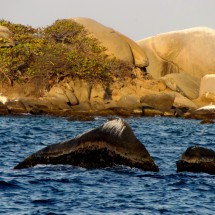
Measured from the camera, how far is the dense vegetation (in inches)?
2078

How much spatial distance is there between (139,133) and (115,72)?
75.2ft

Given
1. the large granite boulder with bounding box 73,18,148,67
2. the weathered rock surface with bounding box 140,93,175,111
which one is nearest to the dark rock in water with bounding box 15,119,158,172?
the weathered rock surface with bounding box 140,93,175,111

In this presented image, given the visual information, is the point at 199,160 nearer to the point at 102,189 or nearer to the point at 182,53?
the point at 102,189

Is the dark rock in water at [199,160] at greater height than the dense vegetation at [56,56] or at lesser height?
lesser

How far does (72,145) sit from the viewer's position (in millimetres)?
17750

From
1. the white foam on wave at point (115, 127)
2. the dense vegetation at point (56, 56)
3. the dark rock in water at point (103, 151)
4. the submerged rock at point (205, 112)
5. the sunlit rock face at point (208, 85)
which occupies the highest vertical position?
the dense vegetation at point (56, 56)

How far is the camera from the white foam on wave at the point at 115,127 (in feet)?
57.9

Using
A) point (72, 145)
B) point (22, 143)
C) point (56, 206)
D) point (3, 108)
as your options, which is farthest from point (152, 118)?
point (56, 206)

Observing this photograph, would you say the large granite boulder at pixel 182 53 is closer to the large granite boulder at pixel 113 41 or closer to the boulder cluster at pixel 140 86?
the boulder cluster at pixel 140 86

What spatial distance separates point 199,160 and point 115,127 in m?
2.37

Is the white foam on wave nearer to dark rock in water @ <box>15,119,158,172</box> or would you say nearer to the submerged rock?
dark rock in water @ <box>15,119,158,172</box>

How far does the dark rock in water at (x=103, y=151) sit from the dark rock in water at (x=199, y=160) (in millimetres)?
864

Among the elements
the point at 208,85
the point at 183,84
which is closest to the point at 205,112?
the point at 208,85

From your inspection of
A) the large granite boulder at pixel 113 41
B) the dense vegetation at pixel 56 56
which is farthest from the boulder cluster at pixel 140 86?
the dense vegetation at pixel 56 56
